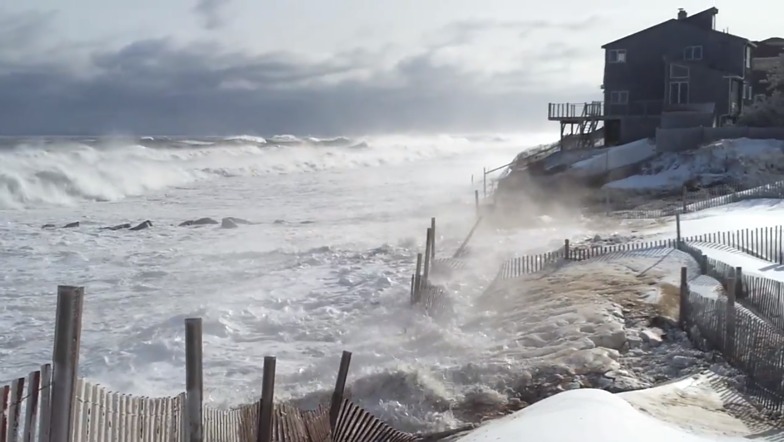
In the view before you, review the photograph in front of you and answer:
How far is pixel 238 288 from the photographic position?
23.5 meters

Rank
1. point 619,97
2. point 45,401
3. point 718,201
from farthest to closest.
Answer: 1. point 619,97
2. point 718,201
3. point 45,401

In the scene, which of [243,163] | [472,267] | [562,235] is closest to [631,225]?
[562,235]

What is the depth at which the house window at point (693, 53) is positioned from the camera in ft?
180

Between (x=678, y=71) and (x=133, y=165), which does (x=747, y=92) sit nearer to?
(x=678, y=71)

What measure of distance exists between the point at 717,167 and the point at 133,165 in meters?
47.2

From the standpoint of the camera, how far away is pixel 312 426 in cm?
943

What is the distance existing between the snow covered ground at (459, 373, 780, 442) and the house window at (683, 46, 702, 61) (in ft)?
152

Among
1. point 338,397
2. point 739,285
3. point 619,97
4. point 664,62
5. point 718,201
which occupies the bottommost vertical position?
point 338,397

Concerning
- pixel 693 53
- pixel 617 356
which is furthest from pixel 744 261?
pixel 693 53

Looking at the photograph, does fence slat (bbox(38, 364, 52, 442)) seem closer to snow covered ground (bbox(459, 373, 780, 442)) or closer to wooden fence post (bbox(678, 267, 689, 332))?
snow covered ground (bbox(459, 373, 780, 442))

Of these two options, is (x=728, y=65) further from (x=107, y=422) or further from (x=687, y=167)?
→ (x=107, y=422)

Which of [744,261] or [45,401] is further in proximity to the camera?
[744,261]

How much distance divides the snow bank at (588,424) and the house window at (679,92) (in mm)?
45605

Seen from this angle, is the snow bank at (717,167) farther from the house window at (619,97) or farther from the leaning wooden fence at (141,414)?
the leaning wooden fence at (141,414)
